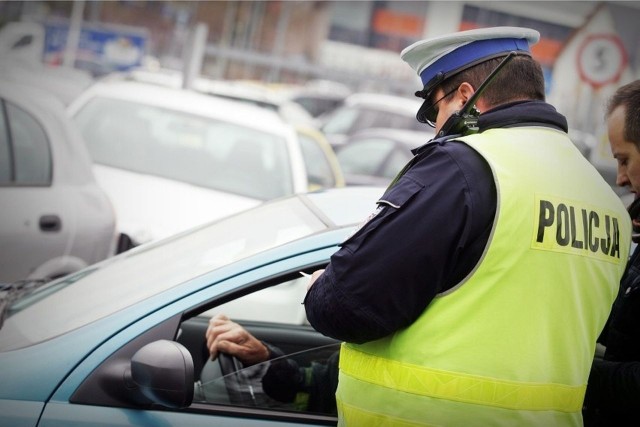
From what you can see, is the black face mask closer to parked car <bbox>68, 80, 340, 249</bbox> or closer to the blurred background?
the blurred background

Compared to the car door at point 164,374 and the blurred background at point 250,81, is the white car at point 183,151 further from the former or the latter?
the car door at point 164,374

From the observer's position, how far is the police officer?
1.95 m

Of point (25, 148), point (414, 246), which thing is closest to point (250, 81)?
point (25, 148)

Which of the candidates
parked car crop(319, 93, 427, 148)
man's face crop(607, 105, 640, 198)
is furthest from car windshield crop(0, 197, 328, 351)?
parked car crop(319, 93, 427, 148)

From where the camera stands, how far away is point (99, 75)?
17.7 metres

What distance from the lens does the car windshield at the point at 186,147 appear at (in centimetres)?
685

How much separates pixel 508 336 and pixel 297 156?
5278mm

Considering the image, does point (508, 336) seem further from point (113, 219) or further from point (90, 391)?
point (113, 219)

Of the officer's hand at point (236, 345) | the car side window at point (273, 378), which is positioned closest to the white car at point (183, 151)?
the car side window at point (273, 378)

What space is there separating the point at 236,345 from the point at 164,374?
580mm

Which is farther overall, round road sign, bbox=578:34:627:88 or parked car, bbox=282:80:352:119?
parked car, bbox=282:80:352:119

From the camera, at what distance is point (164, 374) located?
225cm

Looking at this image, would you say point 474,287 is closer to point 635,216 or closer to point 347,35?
point 635,216

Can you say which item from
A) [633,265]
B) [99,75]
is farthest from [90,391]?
[99,75]
